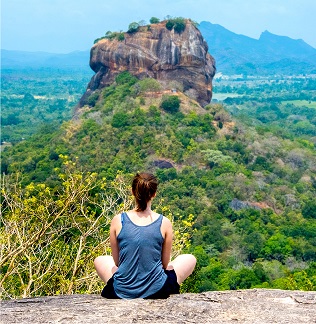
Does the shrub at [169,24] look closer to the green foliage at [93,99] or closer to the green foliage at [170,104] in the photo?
the green foliage at [170,104]

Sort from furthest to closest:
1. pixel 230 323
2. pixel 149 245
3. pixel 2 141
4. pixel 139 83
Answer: pixel 2 141 < pixel 139 83 < pixel 149 245 < pixel 230 323

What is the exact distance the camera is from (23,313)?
4.04m

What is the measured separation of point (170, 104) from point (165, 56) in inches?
190

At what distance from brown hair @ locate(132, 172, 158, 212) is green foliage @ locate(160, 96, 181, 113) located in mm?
31838

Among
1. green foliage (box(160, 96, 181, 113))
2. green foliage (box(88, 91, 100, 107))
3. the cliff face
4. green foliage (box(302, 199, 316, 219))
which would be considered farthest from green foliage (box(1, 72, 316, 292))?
the cliff face

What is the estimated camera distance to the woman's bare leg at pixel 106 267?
15.2 ft

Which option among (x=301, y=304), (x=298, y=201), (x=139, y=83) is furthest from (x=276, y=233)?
(x=301, y=304)

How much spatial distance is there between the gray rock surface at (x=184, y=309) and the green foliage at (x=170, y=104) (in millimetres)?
31966

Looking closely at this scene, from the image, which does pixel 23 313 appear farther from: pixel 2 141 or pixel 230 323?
pixel 2 141

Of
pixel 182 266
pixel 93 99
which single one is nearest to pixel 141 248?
pixel 182 266

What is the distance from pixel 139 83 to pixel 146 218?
3391 cm

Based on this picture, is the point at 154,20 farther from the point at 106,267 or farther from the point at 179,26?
the point at 106,267

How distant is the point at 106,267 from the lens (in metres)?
4.70

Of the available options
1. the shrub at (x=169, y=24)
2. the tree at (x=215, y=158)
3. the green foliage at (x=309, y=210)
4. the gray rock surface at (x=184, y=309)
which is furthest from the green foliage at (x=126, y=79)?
the gray rock surface at (x=184, y=309)
